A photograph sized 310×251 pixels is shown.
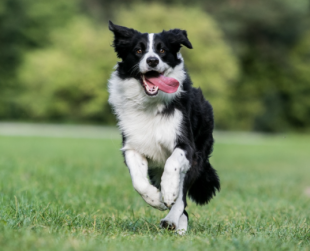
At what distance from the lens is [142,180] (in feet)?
15.2

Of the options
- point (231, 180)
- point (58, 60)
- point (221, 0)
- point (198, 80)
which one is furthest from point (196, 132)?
point (221, 0)

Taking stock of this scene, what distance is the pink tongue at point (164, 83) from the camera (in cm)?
474

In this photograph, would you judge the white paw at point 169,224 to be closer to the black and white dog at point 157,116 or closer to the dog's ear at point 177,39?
the black and white dog at point 157,116

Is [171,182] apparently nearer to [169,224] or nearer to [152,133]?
[169,224]

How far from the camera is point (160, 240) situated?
3842mm

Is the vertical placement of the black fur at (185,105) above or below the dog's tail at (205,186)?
above

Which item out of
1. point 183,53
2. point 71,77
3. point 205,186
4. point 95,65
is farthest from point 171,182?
point 71,77

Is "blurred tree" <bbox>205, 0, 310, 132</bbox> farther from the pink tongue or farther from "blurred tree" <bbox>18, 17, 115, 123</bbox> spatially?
the pink tongue

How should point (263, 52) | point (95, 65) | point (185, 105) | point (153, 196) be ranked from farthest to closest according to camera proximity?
point (263, 52)
point (95, 65)
point (185, 105)
point (153, 196)

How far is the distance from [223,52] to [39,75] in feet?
53.4

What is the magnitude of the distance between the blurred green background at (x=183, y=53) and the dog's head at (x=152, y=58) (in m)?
33.2

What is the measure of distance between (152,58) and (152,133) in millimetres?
750

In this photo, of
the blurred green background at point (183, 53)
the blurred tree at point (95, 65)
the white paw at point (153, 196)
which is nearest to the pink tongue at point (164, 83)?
the white paw at point (153, 196)

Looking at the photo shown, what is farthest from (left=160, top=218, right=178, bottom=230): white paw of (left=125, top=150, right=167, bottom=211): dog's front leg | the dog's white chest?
the dog's white chest
